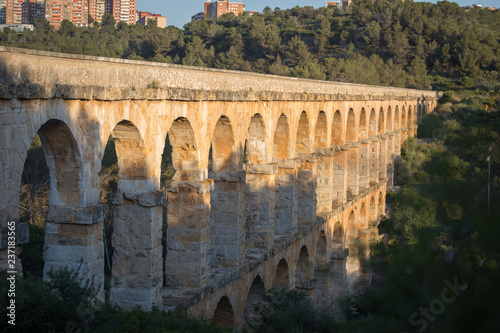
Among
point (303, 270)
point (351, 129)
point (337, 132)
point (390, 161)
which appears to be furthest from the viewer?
point (390, 161)

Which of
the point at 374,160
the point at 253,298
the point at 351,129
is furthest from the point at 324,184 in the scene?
the point at 374,160

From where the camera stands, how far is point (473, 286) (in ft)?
7.29

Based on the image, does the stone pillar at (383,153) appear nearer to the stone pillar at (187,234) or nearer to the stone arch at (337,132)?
the stone arch at (337,132)

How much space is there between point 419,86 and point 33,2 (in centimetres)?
7977

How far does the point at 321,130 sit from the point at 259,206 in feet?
18.0

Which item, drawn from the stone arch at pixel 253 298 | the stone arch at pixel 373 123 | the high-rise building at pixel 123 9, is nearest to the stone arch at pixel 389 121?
the stone arch at pixel 373 123

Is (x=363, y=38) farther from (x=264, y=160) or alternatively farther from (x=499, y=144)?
(x=499, y=144)

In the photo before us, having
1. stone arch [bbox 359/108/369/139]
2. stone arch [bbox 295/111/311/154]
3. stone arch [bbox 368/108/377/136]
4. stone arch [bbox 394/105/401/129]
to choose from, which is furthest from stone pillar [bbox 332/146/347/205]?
stone arch [bbox 394/105/401/129]

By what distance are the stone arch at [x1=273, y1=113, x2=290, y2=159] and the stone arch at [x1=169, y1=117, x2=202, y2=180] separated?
4721 millimetres

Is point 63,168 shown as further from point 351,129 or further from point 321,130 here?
point 351,129

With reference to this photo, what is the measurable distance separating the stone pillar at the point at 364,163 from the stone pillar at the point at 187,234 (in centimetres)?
1384

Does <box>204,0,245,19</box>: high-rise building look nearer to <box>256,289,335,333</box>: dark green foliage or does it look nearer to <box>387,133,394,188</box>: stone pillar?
<box>387,133,394,188</box>: stone pillar

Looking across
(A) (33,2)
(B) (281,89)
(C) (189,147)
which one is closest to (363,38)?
(B) (281,89)

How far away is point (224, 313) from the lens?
34.7 feet
